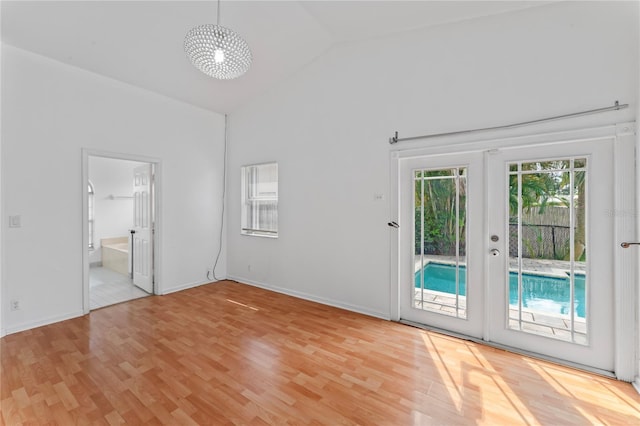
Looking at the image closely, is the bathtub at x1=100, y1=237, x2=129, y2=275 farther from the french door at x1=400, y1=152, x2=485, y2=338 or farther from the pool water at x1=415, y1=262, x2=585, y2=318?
the pool water at x1=415, y1=262, x2=585, y2=318

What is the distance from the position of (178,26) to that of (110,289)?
400 centimetres

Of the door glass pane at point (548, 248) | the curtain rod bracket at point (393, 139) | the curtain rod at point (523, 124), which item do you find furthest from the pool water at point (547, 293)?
the curtain rod bracket at point (393, 139)

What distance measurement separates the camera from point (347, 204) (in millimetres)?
3623

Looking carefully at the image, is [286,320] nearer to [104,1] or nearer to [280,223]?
[280,223]

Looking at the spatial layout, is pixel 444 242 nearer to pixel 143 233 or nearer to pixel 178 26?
pixel 178 26

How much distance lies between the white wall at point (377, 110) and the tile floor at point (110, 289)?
1.56m

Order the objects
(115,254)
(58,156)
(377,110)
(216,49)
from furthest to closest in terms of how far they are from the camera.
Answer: (115,254) → (377,110) → (58,156) → (216,49)

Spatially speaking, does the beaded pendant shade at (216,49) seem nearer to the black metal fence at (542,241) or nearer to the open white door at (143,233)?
the open white door at (143,233)

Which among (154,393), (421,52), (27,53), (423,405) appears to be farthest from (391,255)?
(27,53)

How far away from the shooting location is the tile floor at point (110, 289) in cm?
392

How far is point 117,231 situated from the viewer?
6.48 m

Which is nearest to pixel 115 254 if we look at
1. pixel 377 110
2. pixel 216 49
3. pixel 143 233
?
pixel 143 233

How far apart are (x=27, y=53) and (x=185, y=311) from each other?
3.35 meters

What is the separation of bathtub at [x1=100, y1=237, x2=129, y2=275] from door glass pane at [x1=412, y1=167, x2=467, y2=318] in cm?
536
